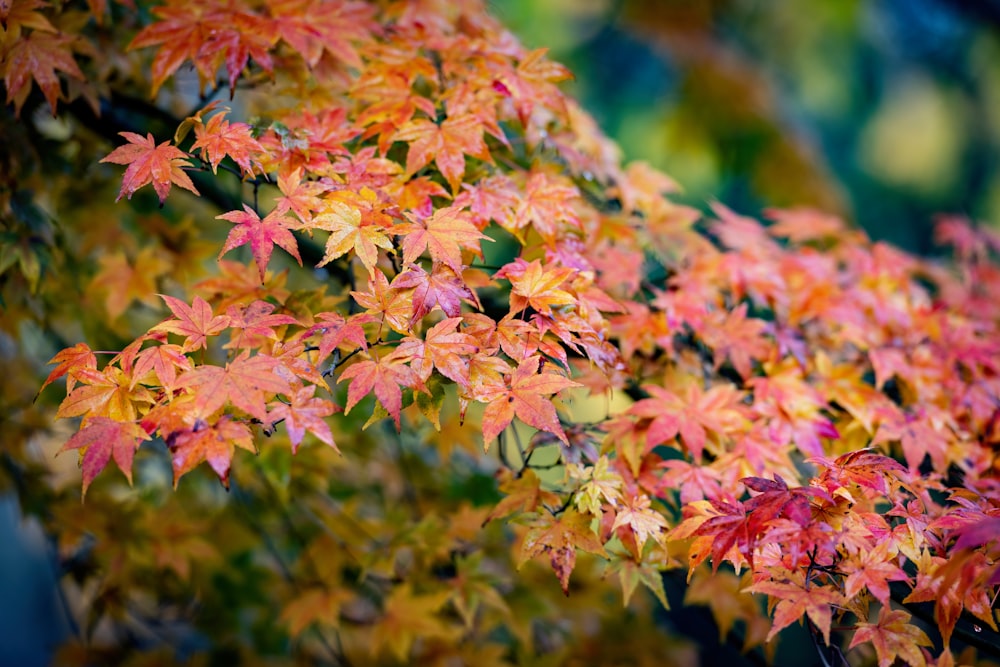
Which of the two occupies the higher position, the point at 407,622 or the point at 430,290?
the point at 430,290

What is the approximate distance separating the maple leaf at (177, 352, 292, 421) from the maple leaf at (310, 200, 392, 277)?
229mm

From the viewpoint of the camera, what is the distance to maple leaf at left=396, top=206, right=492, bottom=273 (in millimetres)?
1332

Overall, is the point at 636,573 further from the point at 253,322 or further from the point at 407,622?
the point at 253,322

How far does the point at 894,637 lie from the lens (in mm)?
1278

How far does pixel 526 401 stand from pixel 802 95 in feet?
23.7

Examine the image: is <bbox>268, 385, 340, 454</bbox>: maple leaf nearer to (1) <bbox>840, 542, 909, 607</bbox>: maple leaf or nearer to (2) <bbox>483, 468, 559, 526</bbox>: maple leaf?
(2) <bbox>483, 468, 559, 526</bbox>: maple leaf

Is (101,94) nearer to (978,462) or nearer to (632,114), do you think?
(978,462)

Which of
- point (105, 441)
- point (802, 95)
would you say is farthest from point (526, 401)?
point (802, 95)

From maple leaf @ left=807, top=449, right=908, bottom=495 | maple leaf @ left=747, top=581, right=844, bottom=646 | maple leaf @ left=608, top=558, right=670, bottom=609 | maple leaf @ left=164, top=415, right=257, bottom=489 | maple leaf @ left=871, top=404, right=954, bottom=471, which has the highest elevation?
maple leaf @ left=807, top=449, right=908, bottom=495

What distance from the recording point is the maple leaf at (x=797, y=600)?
3.97 feet

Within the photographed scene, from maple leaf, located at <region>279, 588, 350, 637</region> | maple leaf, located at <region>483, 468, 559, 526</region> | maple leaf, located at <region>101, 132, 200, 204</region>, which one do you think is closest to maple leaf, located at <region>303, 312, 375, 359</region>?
maple leaf, located at <region>101, 132, 200, 204</region>

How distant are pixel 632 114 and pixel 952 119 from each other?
3632 mm

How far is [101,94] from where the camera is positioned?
1851mm

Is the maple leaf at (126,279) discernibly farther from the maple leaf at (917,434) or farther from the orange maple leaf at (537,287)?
the maple leaf at (917,434)
